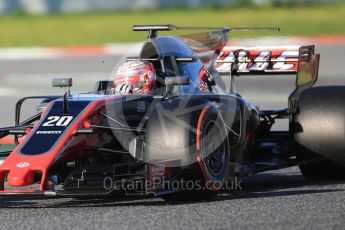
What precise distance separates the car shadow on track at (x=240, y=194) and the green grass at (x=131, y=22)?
585 inches

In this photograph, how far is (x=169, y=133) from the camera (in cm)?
680

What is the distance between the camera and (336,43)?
908 inches

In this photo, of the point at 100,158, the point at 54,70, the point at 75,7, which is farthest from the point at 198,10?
the point at 100,158

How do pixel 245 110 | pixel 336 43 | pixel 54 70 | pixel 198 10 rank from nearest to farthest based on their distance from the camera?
pixel 245 110 → pixel 54 70 → pixel 336 43 → pixel 198 10

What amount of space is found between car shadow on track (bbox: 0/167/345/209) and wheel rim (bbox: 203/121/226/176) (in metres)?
0.26

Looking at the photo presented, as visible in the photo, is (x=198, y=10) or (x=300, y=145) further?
(x=198, y=10)

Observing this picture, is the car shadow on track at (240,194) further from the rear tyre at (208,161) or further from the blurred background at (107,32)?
the blurred background at (107,32)

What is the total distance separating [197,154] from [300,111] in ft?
5.82

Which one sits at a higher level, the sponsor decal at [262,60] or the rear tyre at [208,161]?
the sponsor decal at [262,60]

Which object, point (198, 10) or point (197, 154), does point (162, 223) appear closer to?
point (197, 154)

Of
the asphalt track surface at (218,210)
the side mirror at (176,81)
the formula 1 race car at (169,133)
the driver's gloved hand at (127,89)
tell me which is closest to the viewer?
the asphalt track surface at (218,210)

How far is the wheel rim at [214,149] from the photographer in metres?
7.03

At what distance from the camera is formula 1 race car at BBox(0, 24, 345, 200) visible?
6773 mm

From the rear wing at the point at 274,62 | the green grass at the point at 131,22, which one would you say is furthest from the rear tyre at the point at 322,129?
the green grass at the point at 131,22
